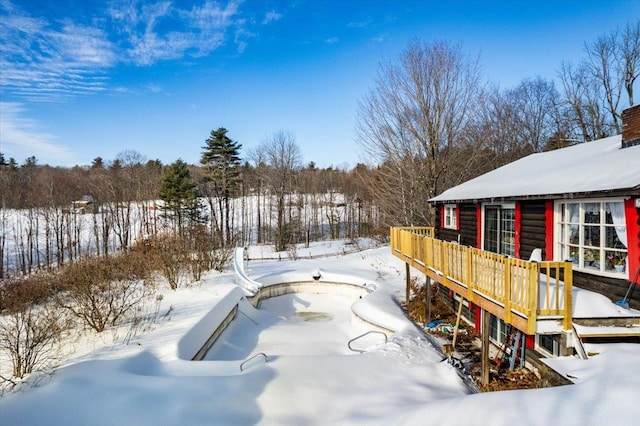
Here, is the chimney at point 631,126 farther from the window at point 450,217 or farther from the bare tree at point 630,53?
the bare tree at point 630,53

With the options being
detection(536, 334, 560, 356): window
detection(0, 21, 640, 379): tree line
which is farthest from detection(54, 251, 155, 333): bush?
detection(536, 334, 560, 356): window

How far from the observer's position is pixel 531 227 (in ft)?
25.9

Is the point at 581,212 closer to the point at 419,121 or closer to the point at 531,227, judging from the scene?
the point at 531,227

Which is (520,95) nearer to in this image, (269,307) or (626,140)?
(626,140)

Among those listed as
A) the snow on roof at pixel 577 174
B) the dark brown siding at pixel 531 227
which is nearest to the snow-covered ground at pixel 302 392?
the snow on roof at pixel 577 174

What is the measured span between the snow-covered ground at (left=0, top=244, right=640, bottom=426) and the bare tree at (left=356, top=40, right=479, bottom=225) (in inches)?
501

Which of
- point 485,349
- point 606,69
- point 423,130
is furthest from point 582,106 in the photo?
point 485,349

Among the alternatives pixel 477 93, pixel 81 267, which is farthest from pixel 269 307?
pixel 477 93

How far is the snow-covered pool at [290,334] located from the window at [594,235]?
15.9 feet

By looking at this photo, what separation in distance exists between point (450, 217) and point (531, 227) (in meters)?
4.76

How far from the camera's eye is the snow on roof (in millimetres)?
5656

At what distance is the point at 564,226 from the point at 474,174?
13840 millimetres

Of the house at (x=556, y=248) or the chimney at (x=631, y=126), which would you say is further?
the chimney at (x=631, y=126)

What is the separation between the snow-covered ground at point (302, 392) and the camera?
387cm
